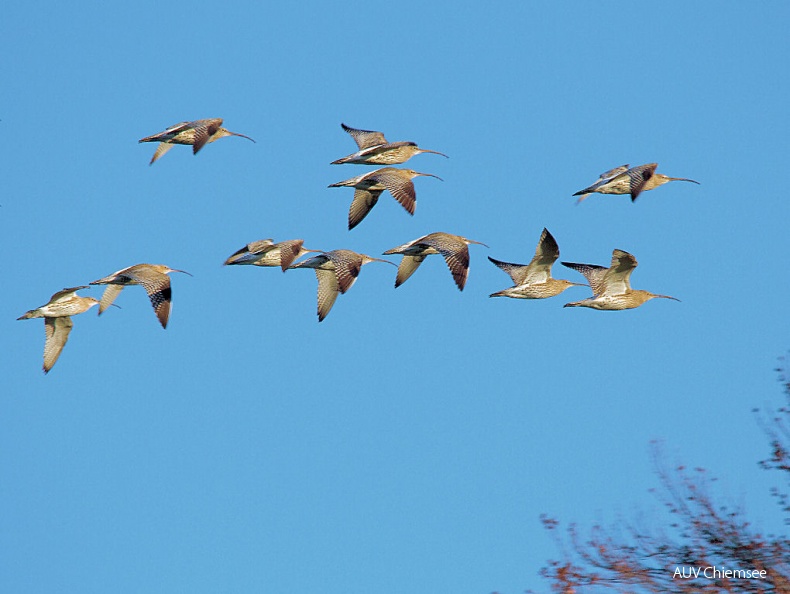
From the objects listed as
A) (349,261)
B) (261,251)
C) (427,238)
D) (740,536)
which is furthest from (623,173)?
(740,536)

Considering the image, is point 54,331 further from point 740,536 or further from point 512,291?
point 740,536

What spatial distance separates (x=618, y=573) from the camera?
11258 mm

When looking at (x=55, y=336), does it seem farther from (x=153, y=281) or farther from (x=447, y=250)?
(x=447, y=250)

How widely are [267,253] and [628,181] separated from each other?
5584 millimetres

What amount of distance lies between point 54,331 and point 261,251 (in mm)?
4050

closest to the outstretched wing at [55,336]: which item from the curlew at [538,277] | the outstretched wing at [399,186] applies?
the outstretched wing at [399,186]

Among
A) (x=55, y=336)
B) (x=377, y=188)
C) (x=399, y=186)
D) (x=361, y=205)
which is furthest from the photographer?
(x=55, y=336)

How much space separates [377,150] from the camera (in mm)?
20188

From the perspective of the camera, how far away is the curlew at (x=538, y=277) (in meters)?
18.6

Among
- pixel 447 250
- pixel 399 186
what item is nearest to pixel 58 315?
pixel 399 186

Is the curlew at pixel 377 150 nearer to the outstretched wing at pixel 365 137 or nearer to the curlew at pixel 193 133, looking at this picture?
the outstretched wing at pixel 365 137

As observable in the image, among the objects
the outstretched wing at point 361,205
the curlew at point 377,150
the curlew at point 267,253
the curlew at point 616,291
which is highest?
the curlew at point 377,150

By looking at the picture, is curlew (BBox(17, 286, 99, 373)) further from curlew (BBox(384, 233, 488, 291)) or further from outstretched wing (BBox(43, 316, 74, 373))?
curlew (BBox(384, 233, 488, 291))

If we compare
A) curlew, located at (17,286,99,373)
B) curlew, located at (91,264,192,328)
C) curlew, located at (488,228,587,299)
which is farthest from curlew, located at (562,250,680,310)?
curlew, located at (17,286,99,373)
